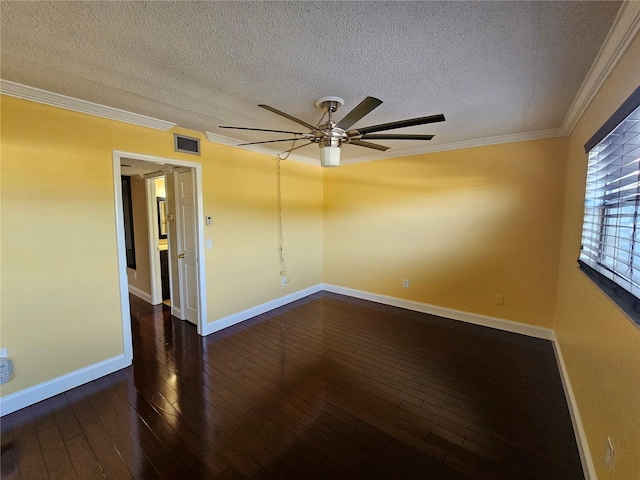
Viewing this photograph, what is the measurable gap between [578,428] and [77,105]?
176 inches

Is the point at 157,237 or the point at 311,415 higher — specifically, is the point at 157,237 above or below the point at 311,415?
above

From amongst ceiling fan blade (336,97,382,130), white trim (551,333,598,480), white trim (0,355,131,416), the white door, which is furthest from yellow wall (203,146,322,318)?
white trim (551,333,598,480)

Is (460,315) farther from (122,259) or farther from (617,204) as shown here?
(122,259)

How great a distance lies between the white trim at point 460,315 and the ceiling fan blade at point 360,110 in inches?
122

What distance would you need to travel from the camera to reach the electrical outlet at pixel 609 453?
1236mm

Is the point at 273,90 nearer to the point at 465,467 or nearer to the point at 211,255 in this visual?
the point at 211,255

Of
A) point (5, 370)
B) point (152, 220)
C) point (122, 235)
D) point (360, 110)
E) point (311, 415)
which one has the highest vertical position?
point (360, 110)

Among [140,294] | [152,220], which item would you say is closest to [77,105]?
A: [152,220]

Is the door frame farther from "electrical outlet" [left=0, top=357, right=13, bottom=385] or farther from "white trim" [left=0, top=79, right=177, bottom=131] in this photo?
"electrical outlet" [left=0, top=357, right=13, bottom=385]

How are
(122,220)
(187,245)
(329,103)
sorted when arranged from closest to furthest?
(329,103) < (122,220) < (187,245)

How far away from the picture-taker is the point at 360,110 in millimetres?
1652

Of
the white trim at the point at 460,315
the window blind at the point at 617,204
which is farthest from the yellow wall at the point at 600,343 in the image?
the white trim at the point at 460,315

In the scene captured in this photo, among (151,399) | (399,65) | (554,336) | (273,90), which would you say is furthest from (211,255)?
(554,336)

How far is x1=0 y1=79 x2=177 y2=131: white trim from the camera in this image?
76.5 inches
